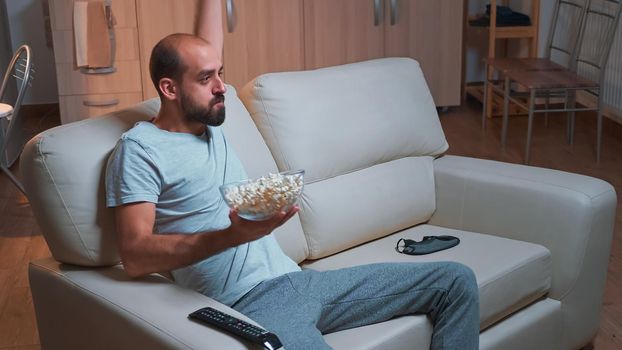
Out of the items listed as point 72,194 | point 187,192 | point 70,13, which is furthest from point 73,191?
point 70,13

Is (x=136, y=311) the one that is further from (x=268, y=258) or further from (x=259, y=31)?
(x=259, y=31)

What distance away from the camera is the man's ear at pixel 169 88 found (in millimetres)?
1911

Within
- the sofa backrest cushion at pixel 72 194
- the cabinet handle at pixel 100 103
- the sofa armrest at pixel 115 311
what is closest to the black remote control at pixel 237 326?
the sofa armrest at pixel 115 311

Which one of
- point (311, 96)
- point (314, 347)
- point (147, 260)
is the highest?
point (311, 96)

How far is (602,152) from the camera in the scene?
4758 millimetres

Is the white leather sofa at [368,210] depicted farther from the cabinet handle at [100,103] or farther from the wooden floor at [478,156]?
the cabinet handle at [100,103]

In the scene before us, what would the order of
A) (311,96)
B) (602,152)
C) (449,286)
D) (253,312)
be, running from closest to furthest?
(253,312), (449,286), (311,96), (602,152)

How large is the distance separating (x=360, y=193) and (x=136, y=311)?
0.93 m

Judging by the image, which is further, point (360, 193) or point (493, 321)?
point (360, 193)

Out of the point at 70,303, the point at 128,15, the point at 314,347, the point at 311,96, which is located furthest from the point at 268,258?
the point at 128,15

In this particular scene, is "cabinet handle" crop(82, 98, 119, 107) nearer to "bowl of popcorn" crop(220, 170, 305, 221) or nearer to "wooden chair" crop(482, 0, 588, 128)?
"wooden chair" crop(482, 0, 588, 128)

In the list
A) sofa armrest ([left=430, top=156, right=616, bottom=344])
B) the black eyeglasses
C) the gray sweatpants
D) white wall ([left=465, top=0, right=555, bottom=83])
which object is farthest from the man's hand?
white wall ([left=465, top=0, right=555, bottom=83])

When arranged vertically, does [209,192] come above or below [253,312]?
above

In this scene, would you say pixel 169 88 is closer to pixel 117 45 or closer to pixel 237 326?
pixel 237 326
